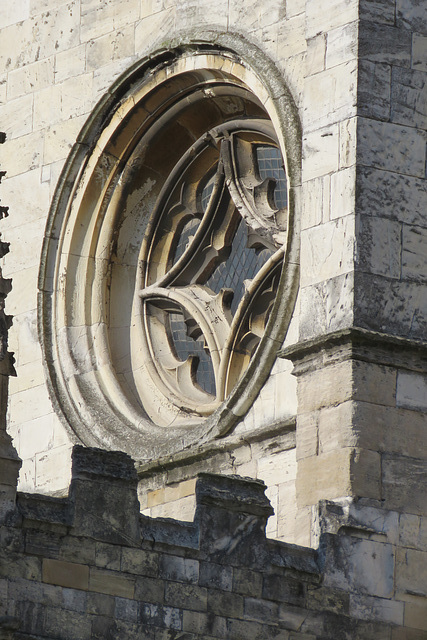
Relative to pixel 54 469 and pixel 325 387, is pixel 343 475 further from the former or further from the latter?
pixel 54 469

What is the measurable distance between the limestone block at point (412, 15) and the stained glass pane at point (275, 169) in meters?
2.32

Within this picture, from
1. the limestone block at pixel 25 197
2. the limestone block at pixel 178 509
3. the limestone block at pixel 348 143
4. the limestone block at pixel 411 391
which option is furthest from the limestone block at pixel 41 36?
the limestone block at pixel 411 391

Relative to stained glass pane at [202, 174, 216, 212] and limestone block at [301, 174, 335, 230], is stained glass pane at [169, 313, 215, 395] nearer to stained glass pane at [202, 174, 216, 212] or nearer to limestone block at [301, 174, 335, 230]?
stained glass pane at [202, 174, 216, 212]

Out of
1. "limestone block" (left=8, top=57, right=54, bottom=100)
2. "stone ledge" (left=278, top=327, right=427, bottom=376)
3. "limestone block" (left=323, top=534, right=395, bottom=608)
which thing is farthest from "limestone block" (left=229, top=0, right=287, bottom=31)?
"limestone block" (left=323, top=534, right=395, bottom=608)

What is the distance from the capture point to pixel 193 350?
18484 mm

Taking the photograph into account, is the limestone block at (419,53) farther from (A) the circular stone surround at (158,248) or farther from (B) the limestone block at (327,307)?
(B) the limestone block at (327,307)

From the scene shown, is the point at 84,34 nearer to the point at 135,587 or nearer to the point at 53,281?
the point at 53,281

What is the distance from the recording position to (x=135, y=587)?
13641 millimetres

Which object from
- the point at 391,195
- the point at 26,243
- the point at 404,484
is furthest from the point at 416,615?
the point at 26,243

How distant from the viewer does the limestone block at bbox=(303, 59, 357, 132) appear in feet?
51.6

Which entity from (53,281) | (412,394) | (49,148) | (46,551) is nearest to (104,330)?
(53,281)

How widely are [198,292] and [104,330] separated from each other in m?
0.94

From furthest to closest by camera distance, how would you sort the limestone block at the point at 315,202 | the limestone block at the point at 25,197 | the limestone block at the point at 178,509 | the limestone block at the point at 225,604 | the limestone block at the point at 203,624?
1. the limestone block at the point at 25,197
2. the limestone block at the point at 178,509
3. the limestone block at the point at 315,202
4. the limestone block at the point at 225,604
5. the limestone block at the point at 203,624

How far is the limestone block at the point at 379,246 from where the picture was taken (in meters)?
15.3
